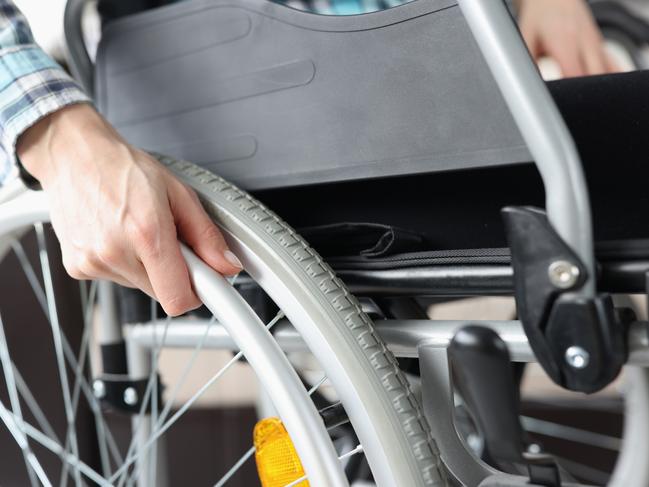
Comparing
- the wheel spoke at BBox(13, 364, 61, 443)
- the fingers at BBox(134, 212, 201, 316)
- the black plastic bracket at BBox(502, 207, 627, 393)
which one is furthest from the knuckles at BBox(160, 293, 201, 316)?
the wheel spoke at BBox(13, 364, 61, 443)

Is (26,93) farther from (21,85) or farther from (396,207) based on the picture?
(396,207)

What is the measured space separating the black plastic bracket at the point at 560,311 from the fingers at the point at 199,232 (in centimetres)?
21

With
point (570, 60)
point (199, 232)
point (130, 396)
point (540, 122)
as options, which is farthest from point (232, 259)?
point (570, 60)

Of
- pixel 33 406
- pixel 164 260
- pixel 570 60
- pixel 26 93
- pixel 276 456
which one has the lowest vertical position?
pixel 33 406

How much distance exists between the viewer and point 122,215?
57 centimetres

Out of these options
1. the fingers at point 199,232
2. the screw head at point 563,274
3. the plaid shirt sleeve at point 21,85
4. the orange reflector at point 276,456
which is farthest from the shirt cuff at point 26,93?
the screw head at point 563,274

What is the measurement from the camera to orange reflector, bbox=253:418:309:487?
1.90 feet

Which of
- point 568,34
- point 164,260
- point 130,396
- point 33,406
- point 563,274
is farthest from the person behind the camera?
point 33,406

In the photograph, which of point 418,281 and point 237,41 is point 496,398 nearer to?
point 418,281

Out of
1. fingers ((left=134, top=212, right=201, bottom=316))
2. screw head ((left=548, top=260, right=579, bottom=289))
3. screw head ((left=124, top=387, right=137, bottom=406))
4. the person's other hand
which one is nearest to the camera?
screw head ((left=548, top=260, right=579, bottom=289))

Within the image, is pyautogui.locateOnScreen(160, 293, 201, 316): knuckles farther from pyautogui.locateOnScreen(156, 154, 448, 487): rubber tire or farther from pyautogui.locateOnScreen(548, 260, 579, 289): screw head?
pyautogui.locateOnScreen(548, 260, 579, 289): screw head

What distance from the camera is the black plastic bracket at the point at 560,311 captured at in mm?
446

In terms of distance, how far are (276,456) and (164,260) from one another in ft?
0.54

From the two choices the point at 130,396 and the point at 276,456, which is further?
the point at 130,396
